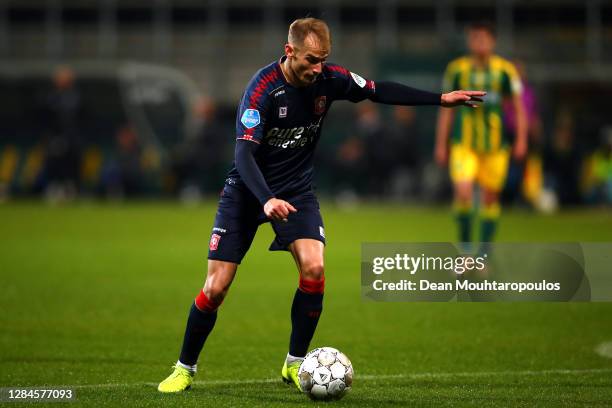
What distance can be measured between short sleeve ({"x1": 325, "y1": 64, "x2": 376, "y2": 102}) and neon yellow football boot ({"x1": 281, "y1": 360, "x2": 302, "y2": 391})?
161cm

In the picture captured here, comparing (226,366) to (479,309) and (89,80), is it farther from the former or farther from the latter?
(89,80)

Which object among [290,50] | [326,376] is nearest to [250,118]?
[290,50]

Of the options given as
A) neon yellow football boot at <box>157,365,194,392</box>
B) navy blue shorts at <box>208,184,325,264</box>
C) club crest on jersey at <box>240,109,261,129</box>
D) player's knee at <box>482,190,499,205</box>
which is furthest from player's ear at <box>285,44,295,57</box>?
player's knee at <box>482,190,499,205</box>

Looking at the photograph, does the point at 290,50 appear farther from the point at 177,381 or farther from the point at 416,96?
the point at 177,381

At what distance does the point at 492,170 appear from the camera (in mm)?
12453

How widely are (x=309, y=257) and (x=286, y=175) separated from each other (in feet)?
1.83

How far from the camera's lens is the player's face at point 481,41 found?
A: 39.8 feet

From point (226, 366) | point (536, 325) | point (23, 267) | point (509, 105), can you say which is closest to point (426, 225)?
point (509, 105)

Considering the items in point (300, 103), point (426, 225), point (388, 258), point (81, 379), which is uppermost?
point (300, 103)

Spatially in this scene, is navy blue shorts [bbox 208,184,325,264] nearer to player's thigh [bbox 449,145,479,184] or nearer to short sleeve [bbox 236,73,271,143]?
short sleeve [bbox 236,73,271,143]

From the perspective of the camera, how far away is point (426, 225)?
19.6 m

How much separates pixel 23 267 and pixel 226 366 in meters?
6.45

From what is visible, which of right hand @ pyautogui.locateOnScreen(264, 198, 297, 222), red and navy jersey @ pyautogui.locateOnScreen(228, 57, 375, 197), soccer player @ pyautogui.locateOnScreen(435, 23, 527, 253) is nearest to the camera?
right hand @ pyautogui.locateOnScreen(264, 198, 297, 222)

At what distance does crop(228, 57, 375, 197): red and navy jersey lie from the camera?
6.42m
